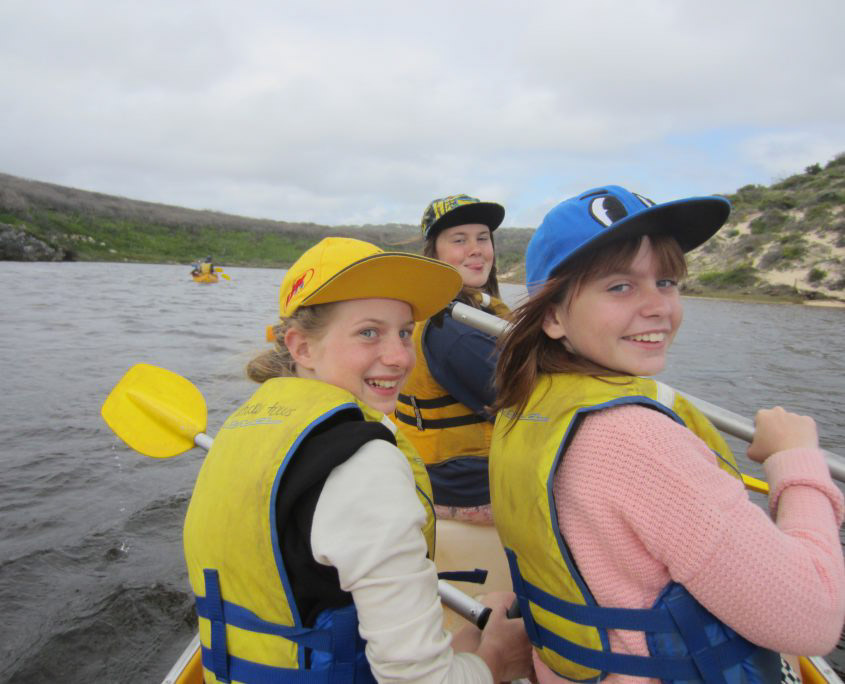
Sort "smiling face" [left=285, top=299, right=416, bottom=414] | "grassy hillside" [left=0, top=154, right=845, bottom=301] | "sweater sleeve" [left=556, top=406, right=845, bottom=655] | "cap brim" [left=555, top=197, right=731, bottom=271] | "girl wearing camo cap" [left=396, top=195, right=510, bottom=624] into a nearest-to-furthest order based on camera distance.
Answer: "sweater sleeve" [left=556, top=406, right=845, bottom=655]
"cap brim" [left=555, top=197, right=731, bottom=271]
"smiling face" [left=285, top=299, right=416, bottom=414]
"girl wearing camo cap" [left=396, top=195, right=510, bottom=624]
"grassy hillside" [left=0, top=154, right=845, bottom=301]

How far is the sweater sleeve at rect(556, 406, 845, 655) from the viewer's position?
951mm

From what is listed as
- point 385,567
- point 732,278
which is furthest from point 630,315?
point 732,278

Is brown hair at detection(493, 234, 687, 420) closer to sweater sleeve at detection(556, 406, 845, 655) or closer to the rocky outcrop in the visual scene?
sweater sleeve at detection(556, 406, 845, 655)

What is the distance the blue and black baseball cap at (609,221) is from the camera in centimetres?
124

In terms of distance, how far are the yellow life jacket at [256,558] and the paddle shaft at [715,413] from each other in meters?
0.71

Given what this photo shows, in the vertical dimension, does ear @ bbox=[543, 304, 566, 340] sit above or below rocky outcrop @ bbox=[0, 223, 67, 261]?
above

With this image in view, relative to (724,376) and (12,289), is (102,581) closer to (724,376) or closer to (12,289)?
(724,376)

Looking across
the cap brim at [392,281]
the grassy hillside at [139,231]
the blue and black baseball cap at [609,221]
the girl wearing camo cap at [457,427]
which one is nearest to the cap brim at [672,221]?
the blue and black baseball cap at [609,221]

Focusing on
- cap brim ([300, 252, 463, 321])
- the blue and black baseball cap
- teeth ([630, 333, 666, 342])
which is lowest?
teeth ([630, 333, 666, 342])

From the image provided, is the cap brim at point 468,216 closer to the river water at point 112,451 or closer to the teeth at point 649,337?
the river water at point 112,451

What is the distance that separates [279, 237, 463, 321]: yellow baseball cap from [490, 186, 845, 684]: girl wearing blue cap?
27 centimetres

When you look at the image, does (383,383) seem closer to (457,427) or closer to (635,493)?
(635,493)

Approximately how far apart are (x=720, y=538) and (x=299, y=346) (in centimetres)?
106

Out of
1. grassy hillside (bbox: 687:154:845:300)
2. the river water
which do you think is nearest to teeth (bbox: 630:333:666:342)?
the river water
